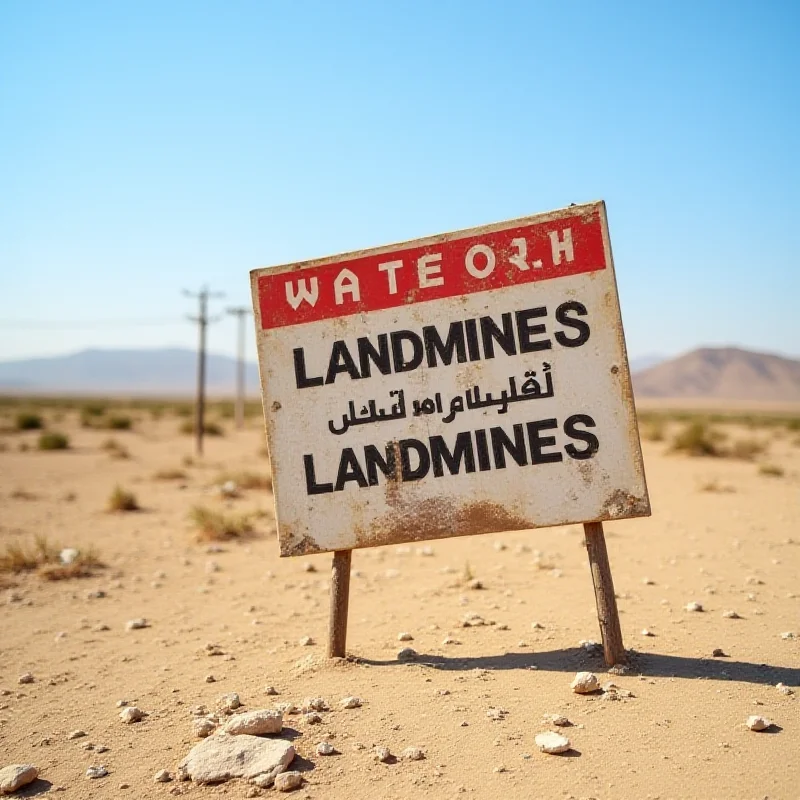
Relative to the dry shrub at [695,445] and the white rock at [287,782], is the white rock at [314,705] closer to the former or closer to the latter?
the white rock at [287,782]

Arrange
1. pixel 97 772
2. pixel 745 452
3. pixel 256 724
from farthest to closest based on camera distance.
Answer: pixel 745 452
pixel 256 724
pixel 97 772

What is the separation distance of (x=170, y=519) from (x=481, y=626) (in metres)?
6.80

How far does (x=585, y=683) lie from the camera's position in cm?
349

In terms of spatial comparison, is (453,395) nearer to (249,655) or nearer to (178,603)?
(249,655)

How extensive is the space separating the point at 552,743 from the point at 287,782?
109 cm

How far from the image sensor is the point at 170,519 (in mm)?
10391

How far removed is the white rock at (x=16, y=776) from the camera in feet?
9.79

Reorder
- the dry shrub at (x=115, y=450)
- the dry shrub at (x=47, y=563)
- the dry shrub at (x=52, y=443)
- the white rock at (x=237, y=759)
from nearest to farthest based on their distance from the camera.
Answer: the white rock at (x=237, y=759)
the dry shrub at (x=47, y=563)
the dry shrub at (x=115, y=450)
the dry shrub at (x=52, y=443)

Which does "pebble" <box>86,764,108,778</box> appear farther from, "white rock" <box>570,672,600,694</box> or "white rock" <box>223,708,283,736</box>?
"white rock" <box>570,672,600,694</box>

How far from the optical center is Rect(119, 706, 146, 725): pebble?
361 centimetres

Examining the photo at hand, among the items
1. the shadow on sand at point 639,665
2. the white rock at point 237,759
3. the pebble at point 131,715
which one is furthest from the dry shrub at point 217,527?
the white rock at point 237,759

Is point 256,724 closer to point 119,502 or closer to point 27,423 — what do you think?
point 119,502

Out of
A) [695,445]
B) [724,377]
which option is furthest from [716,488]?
[724,377]

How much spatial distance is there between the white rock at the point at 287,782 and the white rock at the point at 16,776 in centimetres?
111
